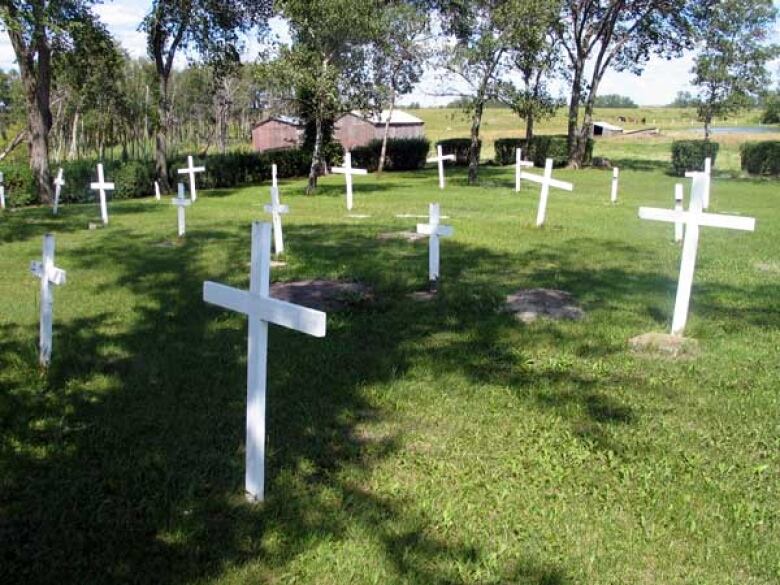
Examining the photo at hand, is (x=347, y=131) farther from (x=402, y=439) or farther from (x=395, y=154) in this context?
(x=402, y=439)

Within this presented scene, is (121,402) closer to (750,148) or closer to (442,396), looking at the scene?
(442,396)

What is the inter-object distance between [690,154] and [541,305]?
3191cm

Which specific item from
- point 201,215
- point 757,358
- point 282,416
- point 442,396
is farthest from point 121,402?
point 201,215

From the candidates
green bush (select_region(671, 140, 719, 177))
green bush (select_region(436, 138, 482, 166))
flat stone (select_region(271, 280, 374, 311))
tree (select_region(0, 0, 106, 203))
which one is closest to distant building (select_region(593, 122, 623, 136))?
green bush (select_region(436, 138, 482, 166))

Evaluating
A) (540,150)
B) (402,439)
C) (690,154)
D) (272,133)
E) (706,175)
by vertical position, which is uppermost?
(272,133)

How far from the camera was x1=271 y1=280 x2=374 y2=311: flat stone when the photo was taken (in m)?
7.46

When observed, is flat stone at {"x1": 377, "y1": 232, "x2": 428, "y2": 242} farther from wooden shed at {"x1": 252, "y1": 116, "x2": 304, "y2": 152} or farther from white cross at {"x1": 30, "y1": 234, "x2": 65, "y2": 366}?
wooden shed at {"x1": 252, "y1": 116, "x2": 304, "y2": 152}

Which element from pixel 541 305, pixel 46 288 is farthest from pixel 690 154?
pixel 46 288

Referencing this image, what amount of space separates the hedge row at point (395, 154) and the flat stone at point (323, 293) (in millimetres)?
29832

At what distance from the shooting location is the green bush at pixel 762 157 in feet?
112

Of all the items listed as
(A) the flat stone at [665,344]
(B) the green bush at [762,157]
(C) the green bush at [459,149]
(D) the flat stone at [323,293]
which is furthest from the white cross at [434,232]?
(C) the green bush at [459,149]

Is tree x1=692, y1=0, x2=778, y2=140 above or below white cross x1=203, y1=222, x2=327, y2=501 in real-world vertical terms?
above

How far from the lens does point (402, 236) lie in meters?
12.2

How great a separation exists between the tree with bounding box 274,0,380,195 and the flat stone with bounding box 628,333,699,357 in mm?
16386
